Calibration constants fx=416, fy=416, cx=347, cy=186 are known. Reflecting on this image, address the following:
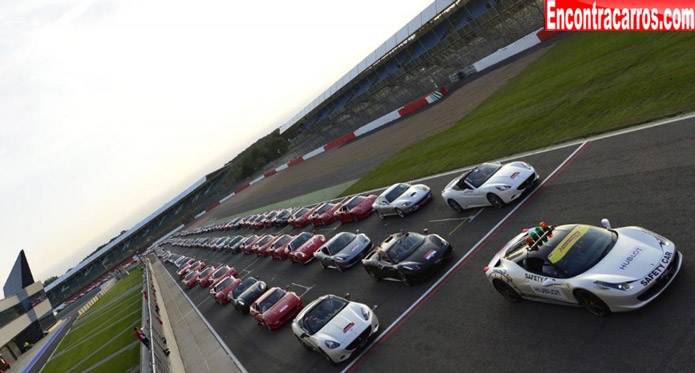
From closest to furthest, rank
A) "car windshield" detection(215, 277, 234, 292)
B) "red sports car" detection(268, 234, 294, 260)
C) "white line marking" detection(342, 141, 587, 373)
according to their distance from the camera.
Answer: "white line marking" detection(342, 141, 587, 373)
"car windshield" detection(215, 277, 234, 292)
"red sports car" detection(268, 234, 294, 260)

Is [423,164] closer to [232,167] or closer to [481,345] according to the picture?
[481,345]

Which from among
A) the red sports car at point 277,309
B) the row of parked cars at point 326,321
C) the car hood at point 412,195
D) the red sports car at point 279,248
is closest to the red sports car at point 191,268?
the red sports car at point 279,248

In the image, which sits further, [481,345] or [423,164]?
[423,164]

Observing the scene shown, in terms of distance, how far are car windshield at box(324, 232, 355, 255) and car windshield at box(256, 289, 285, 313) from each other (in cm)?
304

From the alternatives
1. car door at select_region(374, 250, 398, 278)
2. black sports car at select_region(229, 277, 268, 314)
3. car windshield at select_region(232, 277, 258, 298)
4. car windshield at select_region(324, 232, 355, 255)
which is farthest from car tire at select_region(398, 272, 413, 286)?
car windshield at select_region(232, 277, 258, 298)

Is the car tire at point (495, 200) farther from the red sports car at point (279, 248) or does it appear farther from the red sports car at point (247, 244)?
the red sports car at point (247, 244)

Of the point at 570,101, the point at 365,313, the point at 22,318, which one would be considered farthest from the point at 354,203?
the point at 22,318

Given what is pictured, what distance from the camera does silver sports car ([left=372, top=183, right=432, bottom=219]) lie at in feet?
66.6

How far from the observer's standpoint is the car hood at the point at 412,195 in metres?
20.3

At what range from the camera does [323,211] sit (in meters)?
29.8

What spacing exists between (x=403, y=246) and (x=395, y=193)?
23.2 feet

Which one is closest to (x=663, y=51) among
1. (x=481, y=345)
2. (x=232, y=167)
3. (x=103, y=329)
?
(x=481, y=345)

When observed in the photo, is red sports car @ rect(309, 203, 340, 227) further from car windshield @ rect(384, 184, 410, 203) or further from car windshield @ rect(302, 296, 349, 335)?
car windshield @ rect(302, 296, 349, 335)

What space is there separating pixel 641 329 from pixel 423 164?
20.8 m
